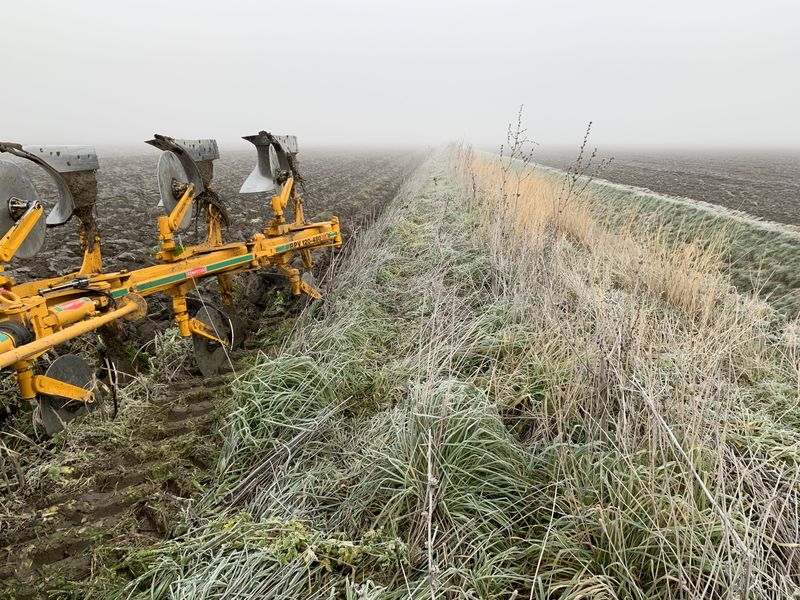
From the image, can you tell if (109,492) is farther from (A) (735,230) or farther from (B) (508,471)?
(A) (735,230)

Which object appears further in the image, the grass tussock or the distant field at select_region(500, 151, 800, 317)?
the distant field at select_region(500, 151, 800, 317)

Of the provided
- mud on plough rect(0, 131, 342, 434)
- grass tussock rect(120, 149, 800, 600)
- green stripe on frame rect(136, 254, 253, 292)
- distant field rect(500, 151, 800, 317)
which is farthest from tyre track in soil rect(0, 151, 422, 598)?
distant field rect(500, 151, 800, 317)

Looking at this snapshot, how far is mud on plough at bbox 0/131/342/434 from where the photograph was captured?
95.1 inches

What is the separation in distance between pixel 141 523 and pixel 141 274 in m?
1.66

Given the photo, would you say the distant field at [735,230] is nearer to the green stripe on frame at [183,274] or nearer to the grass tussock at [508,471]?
the grass tussock at [508,471]

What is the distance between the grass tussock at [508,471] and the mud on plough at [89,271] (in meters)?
0.94

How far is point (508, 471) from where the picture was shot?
90.0 inches

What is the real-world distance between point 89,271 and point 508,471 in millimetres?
3003

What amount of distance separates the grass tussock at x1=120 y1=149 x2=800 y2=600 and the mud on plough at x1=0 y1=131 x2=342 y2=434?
939 millimetres

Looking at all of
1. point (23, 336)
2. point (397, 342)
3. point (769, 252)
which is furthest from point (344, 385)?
point (769, 252)

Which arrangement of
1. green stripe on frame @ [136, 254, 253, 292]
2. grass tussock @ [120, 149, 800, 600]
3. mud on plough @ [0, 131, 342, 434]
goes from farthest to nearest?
1. green stripe on frame @ [136, 254, 253, 292]
2. mud on plough @ [0, 131, 342, 434]
3. grass tussock @ [120, 149, 800, 600]

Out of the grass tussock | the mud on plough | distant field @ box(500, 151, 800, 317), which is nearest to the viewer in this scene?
the grass tussock

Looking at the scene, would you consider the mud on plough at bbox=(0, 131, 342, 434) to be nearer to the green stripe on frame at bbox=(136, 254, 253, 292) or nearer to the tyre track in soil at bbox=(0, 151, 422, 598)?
the green stripe on frame at bbox=(136, 254, 253, 292)

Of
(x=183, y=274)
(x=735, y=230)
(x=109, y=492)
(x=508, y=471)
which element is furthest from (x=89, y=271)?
(x=735, y=230)
